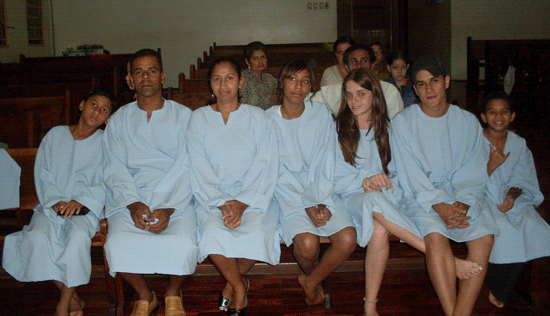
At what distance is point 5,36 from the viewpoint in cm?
997

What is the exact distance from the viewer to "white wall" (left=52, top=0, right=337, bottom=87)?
38.2 ft

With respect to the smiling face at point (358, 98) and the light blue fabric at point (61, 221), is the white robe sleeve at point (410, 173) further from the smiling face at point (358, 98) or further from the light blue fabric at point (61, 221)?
the light blue fabric at point (61, 221)

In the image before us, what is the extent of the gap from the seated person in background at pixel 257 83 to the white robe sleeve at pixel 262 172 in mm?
1537

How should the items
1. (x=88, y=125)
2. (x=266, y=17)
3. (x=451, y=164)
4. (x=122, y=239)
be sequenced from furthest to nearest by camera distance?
(x=266, y=17) → (x=88, y=125) → (x=451, y=164) → (x=122, y=239)

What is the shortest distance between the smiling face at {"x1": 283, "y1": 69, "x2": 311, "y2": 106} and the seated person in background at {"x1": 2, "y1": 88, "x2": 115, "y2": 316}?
1.07 m

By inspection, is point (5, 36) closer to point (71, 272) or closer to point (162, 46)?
point (162, 46)

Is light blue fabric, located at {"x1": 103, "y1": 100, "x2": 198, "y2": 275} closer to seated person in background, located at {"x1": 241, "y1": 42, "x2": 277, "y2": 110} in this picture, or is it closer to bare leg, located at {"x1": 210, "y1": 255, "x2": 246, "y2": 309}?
bare leg, located at {"x1": 210, "y1": 255, "x2": 246, "y2": 309}

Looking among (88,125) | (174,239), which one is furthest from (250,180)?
(88,125)

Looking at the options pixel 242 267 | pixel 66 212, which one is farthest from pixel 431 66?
pixel 66 212

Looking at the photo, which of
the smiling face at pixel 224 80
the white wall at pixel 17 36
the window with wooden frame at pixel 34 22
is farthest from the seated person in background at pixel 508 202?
the window with wooden frame at pixel 34 22

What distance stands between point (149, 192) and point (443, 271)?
1.62 meters

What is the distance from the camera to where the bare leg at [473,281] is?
95.6 inches

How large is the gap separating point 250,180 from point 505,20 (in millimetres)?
11333

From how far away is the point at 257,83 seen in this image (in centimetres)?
465
